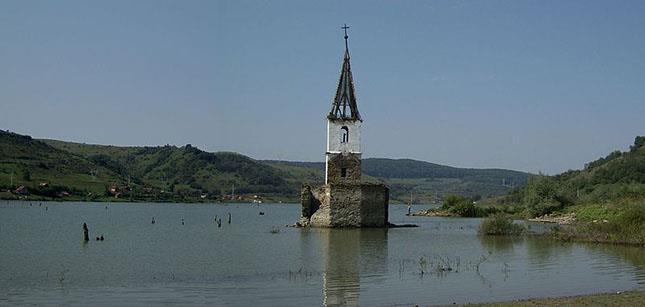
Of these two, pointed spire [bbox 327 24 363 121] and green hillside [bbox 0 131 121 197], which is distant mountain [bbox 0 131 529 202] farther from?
pointed spire [bbox 327 24 363 121]

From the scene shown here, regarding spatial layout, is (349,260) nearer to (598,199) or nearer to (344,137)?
(344,137)

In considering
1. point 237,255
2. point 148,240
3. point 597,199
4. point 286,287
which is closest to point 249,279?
point 286,287

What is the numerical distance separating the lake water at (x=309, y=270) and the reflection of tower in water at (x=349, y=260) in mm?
47

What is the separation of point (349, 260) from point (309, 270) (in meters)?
4.00

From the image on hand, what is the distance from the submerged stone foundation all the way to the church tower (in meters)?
1.47

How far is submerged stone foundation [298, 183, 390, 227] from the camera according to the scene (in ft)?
172

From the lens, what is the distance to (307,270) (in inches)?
1107

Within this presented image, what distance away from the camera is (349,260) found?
31766 millimetres

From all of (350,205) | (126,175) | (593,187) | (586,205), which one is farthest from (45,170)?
(350,205)

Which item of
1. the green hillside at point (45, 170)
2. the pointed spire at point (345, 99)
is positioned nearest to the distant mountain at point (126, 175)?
the green hillside at point (45, 170)

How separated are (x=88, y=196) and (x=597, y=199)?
90.9 meters

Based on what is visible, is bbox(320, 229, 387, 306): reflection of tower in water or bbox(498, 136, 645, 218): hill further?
bbox(498, 136, 645, 218): hill

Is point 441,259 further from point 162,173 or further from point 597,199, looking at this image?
point 162,173

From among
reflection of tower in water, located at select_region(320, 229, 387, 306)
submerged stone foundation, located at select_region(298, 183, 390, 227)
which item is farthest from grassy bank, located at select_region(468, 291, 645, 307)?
submerged stone foundation, located at select_region(298, 183, 390, 227)
